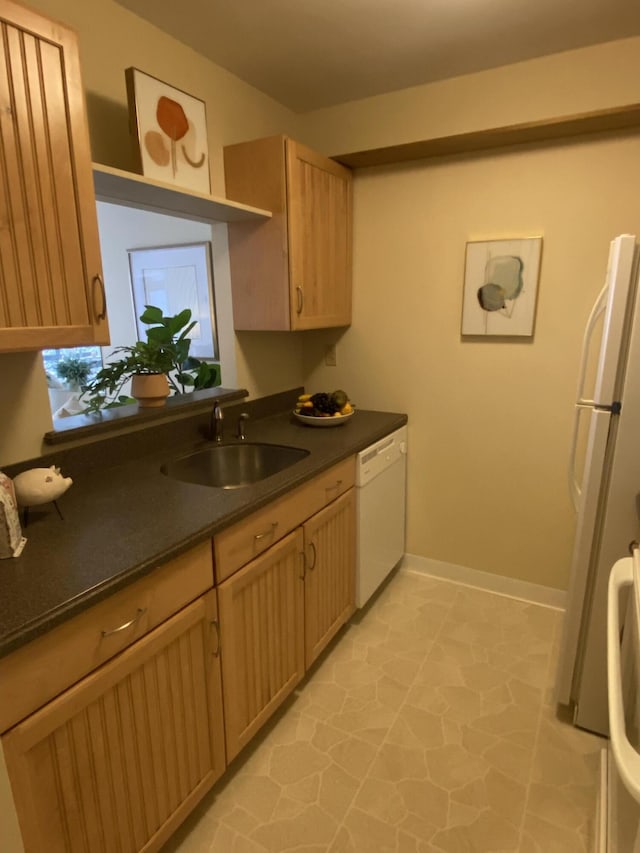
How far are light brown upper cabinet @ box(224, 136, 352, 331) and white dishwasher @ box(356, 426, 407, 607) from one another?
2.30 ft

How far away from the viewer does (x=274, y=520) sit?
5.39ft

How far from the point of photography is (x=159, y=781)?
1303 mm

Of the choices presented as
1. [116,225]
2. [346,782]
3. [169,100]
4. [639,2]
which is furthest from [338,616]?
[116,225]

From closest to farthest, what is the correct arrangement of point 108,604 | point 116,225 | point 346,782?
point 108,604 → point 346,782 → point 116,225

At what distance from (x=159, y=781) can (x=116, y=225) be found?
362 cm

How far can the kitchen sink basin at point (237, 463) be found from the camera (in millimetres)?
2070

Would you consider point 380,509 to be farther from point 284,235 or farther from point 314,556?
point 284,235

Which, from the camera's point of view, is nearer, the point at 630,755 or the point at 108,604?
the point at 630,755

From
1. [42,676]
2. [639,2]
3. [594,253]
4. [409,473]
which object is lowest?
[409,473]

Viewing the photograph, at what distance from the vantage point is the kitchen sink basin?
207cm

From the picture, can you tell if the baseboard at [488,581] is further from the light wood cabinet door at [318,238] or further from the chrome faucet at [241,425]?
the light wood cabinet door at [318,238]

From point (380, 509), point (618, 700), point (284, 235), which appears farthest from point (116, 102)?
point (618, 700)

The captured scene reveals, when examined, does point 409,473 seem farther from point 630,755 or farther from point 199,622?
point 630,755

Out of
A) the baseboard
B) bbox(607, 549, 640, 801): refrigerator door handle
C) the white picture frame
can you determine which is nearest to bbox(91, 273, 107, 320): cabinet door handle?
bbox(607, 549, 640, 801): refrigerator door handle
